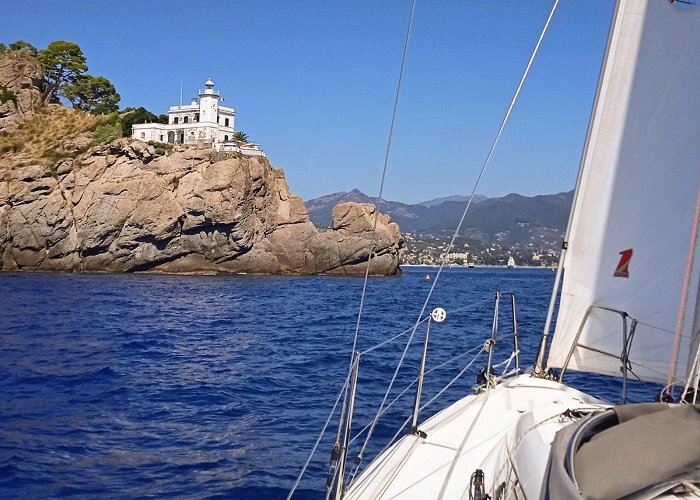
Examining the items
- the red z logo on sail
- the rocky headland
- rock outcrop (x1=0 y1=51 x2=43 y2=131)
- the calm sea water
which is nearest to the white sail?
the red z logo on sail

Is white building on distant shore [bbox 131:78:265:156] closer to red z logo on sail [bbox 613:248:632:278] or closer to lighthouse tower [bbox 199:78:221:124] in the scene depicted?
lighthouse tower [bbox 199:78:221:124]

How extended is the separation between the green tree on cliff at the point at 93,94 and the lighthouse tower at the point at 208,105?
471 inches

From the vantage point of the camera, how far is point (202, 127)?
69.1 meters

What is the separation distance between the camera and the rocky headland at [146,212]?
175 ft

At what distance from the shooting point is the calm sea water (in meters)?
7.47

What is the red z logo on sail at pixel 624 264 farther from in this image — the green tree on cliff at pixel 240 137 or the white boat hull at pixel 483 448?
the green tree on cliff at pixel 240 137

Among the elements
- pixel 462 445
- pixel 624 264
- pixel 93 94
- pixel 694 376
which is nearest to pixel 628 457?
pixel 694 376

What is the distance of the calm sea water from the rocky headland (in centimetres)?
2896

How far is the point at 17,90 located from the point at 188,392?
63046 mm

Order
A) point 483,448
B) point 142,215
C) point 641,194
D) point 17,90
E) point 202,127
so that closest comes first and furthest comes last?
point 483,448, point 641,194, point 142,215, point 17,90, point 202,127

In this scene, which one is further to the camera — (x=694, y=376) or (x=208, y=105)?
(x=208, y=105)

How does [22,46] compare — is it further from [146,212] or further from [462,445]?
[462,445]

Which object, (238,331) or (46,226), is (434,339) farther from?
(46,226)

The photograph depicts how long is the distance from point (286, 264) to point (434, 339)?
148 ft
